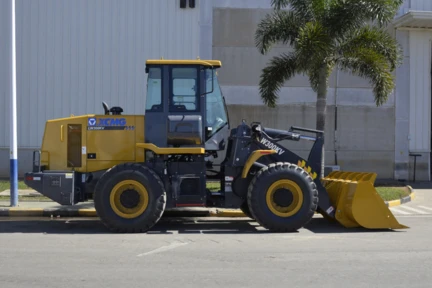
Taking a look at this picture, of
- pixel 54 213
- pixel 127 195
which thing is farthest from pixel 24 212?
pixel 127 195

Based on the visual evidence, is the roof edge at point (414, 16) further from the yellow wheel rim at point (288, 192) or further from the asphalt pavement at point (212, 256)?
the yellow wheel rim at point (288, 192)

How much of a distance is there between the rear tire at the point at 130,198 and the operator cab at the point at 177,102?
2.60ft

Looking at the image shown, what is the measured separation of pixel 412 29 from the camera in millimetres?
23625

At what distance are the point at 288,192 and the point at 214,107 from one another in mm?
2269

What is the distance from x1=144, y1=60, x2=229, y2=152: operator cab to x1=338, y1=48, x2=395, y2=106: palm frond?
24.1 ft

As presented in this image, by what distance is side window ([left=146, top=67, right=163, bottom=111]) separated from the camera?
1155cm

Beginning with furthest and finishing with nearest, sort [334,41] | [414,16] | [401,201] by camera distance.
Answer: [414,16]
[334,41]
[401,201]

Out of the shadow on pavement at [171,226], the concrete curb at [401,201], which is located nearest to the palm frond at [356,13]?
the concrete curb at [401,201]

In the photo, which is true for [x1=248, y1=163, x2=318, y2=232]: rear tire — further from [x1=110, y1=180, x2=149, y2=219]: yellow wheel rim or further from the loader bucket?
[x1=110, y1=180, x2=149, y2=219]: yellow wheel rim

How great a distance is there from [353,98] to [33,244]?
16284mm

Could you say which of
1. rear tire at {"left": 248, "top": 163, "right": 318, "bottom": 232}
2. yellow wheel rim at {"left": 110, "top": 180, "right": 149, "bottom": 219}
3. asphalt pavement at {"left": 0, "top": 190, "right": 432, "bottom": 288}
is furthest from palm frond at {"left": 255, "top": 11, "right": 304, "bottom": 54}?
yellow wheel rim at {"left": 110, "top": 180, "right": 149, "bottom": 219}

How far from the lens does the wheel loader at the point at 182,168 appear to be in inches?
444

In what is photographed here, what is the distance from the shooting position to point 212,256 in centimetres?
903

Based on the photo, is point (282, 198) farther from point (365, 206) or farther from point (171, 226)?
point (171, 226)
